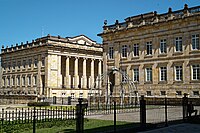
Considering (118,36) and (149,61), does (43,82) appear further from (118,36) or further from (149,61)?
(149,61)

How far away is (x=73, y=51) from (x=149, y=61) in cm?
2412

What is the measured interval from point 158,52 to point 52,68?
24.9 meters

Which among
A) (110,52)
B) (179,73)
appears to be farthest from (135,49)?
(179,73)

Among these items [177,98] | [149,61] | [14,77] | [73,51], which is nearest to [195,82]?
[177,98]

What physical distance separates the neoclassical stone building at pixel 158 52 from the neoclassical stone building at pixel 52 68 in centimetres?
1538

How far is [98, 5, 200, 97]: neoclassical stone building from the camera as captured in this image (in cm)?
3497

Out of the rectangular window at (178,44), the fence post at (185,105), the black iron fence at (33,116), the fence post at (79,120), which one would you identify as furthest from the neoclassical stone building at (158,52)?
the fence post at (79,120)

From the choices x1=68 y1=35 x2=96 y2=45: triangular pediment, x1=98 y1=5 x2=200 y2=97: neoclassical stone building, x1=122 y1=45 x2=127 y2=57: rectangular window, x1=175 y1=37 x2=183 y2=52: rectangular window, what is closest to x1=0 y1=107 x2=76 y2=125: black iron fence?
x1=98 y1=5 x2=200 y2=97: neoclassical stone building

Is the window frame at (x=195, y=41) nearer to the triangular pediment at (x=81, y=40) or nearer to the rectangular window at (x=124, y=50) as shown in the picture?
the rectangular window at (x=124, y=50)

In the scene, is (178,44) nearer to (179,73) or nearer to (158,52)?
(158,52)

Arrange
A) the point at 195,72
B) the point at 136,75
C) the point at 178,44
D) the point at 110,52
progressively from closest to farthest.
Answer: the point at 195,72, the point at 178,44, the point at 136,75, the point at 110,52

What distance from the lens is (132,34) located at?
136 ft

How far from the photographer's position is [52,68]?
5703 cm

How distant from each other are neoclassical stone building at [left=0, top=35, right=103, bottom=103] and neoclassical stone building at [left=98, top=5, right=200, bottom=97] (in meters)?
15.4
